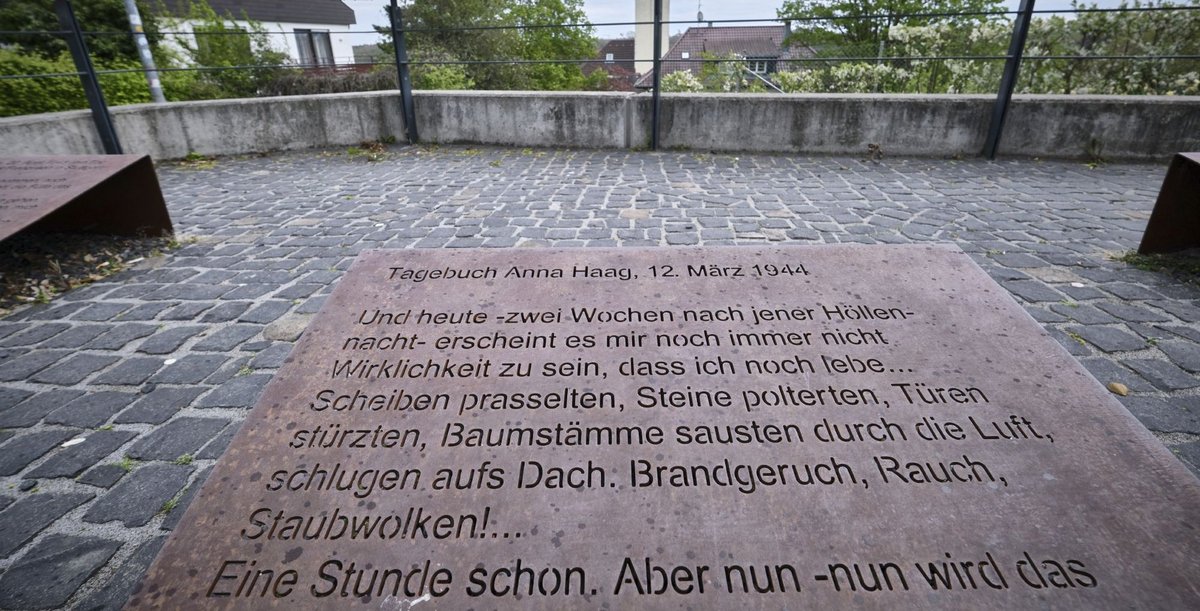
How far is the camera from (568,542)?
1.05 metres

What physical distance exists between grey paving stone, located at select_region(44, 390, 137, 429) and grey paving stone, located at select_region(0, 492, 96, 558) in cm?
46

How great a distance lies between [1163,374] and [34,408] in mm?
4898

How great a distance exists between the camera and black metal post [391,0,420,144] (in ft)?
26.9

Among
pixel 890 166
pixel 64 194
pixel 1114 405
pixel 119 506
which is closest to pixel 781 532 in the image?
pixel 1114 405

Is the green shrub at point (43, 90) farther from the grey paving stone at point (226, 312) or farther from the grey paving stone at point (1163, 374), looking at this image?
the grey paving stone at point (1163, 374)

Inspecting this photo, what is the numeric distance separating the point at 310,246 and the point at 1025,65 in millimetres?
10301

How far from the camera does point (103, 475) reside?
222 cm

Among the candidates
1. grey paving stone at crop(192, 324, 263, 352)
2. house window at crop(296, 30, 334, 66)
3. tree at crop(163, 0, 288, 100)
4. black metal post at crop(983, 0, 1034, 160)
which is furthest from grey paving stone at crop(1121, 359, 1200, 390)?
house window at crop(296, 30, 334, 66)

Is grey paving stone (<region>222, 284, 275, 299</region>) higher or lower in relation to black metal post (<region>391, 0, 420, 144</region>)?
lower

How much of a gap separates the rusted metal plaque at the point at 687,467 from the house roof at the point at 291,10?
32.3m

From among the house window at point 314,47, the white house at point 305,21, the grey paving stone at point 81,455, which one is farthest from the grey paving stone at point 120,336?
the house window at point 314,47

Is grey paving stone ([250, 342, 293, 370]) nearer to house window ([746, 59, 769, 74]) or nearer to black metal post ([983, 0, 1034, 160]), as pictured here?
black metal post ([983, 0, 1034, 160])

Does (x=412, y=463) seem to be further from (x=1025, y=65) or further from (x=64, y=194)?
(x=1025, y=65)

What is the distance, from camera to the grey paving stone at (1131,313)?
10.6ft
